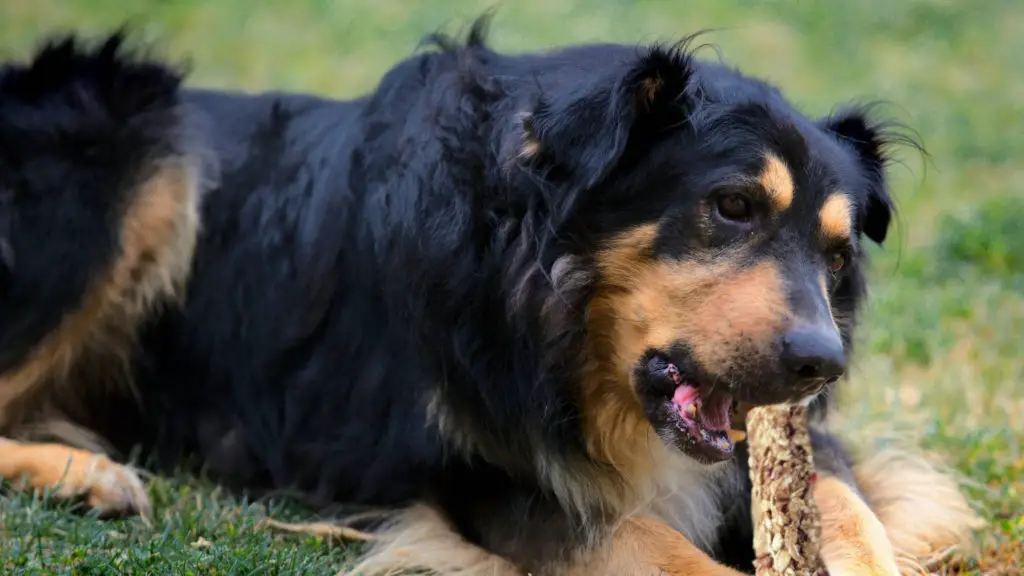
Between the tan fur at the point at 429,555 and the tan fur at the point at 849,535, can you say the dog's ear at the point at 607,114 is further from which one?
the tan fur at the point at 849,535

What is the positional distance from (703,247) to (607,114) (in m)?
0.43

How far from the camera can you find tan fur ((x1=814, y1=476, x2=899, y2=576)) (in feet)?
10.2

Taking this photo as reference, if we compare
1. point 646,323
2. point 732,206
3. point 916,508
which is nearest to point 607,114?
point 732,206

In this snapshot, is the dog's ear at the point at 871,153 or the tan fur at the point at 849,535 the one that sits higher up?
the dog's ear at the point at 871,153

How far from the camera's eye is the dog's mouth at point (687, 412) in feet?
9.88

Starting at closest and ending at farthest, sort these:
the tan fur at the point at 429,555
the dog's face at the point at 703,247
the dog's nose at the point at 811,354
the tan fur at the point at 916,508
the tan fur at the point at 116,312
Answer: the dog's nose at the point at 811,354 < the dog's face at the point at 703,247 < the tan fur at the point at 429,555 < the tan fur at the point at 916,508 < the tan fur at the point at 116,312

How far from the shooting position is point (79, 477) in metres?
3.60

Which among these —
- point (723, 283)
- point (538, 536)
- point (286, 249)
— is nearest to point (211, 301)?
point (286, 249)

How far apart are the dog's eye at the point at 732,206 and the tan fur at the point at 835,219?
0.24 m

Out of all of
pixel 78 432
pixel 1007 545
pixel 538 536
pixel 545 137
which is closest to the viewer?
pixel 545 137

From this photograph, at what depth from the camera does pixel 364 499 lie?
12.0ft

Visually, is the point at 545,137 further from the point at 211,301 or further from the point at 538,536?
the point at 211,301

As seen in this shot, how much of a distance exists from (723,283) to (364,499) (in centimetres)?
145

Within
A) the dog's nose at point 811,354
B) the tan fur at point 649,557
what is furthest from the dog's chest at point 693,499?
the dog's nose at point 811,354
